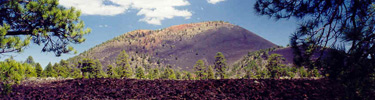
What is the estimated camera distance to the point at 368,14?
3.13m

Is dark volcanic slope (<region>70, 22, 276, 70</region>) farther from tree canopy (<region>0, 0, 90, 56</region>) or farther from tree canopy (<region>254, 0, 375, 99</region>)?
tree canopy (<region>254, 0, 375, 99</region>)

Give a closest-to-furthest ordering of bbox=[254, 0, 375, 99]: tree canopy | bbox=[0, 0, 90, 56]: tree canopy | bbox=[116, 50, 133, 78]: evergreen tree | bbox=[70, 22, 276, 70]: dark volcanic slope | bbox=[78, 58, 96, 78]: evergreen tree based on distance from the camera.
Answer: bbox=[254, 0, 375, 99]: tree canopy, bbox=[0, 0, 90, 56]: tree canopy, bbox=[78, 58, 96, 78]: evergreen tree, bbox=[116, 50, 133, 78]: evergreen tree, bbox=[70, 22, 276, 70]: dark volcanic slope

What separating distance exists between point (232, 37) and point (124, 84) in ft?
456

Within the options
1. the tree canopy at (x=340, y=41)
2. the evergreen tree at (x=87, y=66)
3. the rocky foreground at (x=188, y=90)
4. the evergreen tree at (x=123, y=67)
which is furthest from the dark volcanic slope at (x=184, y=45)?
the tree canopy at (x=340, y=41)

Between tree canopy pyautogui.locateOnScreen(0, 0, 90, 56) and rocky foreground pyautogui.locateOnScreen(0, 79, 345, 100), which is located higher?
tree canopy pyautogui.locateOnScreen(0, 0, 90, 56)

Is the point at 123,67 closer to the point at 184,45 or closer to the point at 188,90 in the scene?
the point at 188,90

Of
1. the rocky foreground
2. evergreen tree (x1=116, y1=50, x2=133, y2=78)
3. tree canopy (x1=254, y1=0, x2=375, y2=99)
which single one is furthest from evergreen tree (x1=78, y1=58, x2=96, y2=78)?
tree canopy (x1=254, y1=0, x2=375, y2=99)

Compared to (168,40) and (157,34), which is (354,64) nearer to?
(168,40)

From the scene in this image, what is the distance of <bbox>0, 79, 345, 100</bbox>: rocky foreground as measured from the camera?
5504 millimetres

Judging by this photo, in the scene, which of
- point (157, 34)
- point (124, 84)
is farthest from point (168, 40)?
point (124, 84)

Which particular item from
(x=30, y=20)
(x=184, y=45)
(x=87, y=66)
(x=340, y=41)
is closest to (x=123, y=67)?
(x=87, y=66)

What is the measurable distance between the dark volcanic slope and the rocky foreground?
95.4 meters

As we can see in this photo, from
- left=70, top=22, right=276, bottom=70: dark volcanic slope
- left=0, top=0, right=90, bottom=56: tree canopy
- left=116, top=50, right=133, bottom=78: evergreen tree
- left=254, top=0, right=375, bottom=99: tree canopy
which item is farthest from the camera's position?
left=70, top=22, right=276, bottom=70: dark volcanic slope

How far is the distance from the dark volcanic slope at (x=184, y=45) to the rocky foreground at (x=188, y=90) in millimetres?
95408
